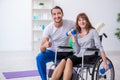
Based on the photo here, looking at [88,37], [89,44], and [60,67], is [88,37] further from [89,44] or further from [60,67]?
[60,67]

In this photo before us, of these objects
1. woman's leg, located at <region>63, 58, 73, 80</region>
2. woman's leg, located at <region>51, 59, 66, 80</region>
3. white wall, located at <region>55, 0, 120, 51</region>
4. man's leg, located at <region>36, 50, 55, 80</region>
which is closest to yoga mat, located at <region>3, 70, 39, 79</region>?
man's leg, located at <region>36, 50, 55, 80</region>

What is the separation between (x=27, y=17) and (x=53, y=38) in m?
4.10

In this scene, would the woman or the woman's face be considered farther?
the woman's face

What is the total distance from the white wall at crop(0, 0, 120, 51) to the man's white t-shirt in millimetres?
4071

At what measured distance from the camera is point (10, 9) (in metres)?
7.07

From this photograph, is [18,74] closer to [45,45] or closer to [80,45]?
[45,45]

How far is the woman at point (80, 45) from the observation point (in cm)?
276

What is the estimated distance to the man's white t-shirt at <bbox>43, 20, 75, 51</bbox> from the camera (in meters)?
3.20

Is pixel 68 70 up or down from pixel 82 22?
down

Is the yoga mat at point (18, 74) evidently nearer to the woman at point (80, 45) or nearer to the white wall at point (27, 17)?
the woman at point (80, 45)

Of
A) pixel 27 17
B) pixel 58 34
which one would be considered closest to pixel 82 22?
pixel 58 34

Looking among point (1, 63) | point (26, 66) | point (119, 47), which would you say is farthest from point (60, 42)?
point (119, 47)

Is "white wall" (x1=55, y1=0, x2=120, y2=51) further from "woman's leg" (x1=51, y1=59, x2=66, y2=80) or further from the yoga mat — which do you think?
"woman's leg" (x1=51, y1=59, x2=66, y2=80)

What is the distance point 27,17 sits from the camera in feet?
23.6
